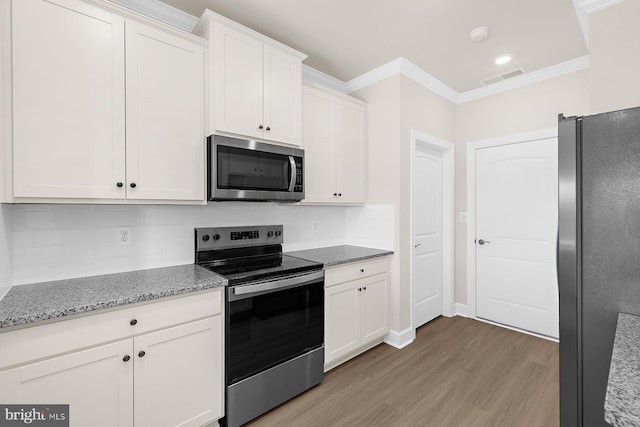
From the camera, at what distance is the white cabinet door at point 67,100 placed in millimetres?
1381

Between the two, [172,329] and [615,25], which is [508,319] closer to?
[615,25]

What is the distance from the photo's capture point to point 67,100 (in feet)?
4.86

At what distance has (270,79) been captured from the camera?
7.20 feet

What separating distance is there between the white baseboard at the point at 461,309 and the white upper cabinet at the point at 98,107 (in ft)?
10.8

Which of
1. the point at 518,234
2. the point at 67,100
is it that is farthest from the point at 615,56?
the point at 67,100

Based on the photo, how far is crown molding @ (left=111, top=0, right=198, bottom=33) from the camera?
1.92 m

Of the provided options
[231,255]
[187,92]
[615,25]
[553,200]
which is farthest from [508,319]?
[187,92]

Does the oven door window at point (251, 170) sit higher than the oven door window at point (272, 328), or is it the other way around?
the oven door window at point (251, 170)

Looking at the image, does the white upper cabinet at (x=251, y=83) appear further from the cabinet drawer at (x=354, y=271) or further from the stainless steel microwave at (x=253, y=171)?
the cabinet drawer at (x=354, y=271)

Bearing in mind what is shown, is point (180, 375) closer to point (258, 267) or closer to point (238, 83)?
point (258, 267)

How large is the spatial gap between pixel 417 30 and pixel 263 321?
2.49 m

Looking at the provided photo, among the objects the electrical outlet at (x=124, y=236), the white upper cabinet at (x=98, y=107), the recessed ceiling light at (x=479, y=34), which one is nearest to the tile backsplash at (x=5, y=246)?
the white upper cabinet at (x=98, y=107)

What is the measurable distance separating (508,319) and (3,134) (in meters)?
4.33

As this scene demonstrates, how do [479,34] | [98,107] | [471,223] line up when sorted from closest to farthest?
1. [98,107]
2. [479,34]
3. [471,223]
